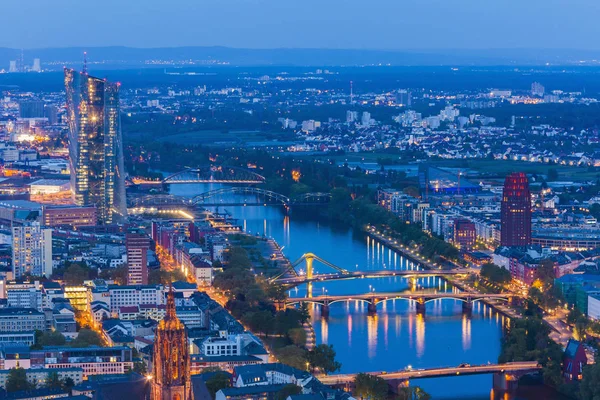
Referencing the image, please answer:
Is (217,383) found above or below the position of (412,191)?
above

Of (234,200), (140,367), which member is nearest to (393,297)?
(140,367)

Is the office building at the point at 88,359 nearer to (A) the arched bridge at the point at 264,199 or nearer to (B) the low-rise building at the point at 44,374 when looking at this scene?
(B) the low-rise building at the point at 44,374

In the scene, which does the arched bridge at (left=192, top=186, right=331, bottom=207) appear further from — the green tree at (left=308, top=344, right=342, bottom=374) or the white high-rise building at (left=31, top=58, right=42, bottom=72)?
the white high-rise building at (left=31, top=58, right=42, bottom=72)

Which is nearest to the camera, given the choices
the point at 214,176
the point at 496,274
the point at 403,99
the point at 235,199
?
the point at 496,274

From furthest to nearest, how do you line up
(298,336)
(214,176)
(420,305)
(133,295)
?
(214,176), (420,305), (133,295), (298,336)

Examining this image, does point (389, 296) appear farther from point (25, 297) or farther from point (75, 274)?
point (25, 297)
